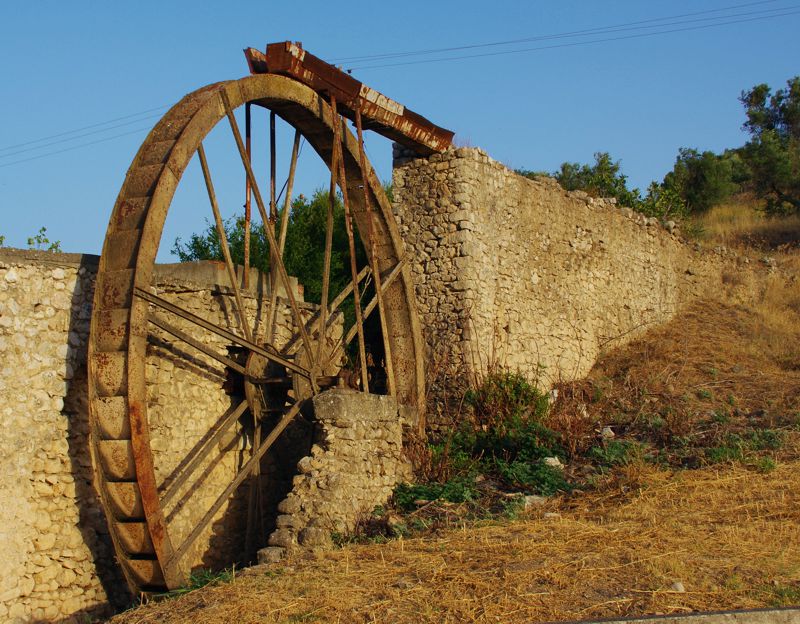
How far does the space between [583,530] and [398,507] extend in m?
1.93

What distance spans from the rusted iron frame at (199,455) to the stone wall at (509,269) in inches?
135

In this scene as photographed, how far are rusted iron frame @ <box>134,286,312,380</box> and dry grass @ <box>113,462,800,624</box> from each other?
2003mm

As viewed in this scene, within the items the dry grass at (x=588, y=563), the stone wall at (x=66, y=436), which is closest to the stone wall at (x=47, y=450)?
the stone wall at (x=66, y=436)

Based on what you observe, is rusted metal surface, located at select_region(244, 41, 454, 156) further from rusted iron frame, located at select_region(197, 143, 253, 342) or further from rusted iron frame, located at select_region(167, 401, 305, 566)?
rusted iron frame, located at select_region(167, 401, 305, 566)

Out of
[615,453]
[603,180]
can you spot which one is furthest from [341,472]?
[603,180]

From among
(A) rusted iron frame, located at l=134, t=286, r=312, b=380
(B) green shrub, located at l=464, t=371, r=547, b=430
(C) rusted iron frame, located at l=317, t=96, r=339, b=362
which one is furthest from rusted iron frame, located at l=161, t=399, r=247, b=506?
(B) green shrub, located at l=464, t=371, r=547, b=430

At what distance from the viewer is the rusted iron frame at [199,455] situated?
25.6 ft

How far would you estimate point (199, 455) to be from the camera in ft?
27.0

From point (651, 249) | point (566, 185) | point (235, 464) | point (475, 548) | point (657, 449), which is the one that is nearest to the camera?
point (475, 548)

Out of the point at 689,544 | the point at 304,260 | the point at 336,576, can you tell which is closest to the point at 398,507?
the point at 336,576

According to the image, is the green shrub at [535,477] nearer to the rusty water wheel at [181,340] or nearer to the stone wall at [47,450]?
the rusty water wheel at [181,340]

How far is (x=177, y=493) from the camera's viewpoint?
8352mm

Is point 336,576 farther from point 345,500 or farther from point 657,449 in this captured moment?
point 657,449

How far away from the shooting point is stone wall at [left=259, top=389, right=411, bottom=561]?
787 cm
